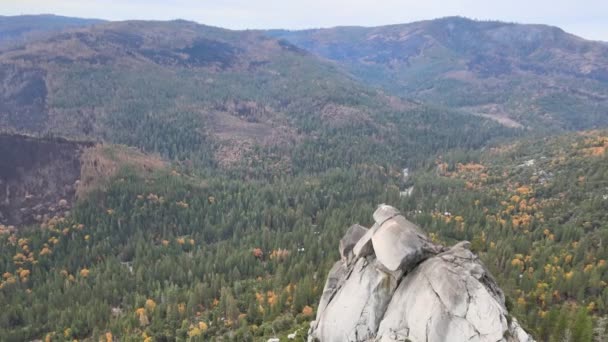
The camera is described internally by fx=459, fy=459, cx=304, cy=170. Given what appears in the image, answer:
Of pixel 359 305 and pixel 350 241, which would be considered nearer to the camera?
pixel 359 305

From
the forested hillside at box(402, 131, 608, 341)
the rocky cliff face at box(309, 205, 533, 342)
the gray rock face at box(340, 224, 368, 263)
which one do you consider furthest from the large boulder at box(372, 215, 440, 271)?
the forested hillside at box(402, 131, 608, 341)

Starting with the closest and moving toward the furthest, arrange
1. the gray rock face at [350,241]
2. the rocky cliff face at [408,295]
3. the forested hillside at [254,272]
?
the rocky cliff face at [408,295] < the gray rock face at [350,241] < the forested hillside at [254,272]

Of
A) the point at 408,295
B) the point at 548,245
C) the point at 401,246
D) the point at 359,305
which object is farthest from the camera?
the point at 548,245

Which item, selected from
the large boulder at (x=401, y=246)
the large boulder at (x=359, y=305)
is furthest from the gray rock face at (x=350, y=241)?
the large boulder at (x=401, y=246)

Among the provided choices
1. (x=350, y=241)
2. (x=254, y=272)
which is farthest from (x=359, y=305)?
(x=254, y=272)

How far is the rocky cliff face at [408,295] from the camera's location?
5203 cm

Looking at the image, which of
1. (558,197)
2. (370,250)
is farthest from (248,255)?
(558,197)

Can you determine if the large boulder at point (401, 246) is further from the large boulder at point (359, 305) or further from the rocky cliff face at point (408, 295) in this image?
the large boulder at point (359, 305)

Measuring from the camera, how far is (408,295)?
58.5 m

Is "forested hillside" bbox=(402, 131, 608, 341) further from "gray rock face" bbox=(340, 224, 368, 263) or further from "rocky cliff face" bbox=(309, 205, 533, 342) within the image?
"gray rock face" bbox=(340, 224, 368, 263)

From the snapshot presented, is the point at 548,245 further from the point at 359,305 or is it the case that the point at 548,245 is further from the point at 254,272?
the point at 359,305

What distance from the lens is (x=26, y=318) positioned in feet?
462

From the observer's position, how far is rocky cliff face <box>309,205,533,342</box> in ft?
171

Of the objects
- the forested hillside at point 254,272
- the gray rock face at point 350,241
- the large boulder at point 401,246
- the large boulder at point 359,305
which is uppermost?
the large boulder at point 401,246
